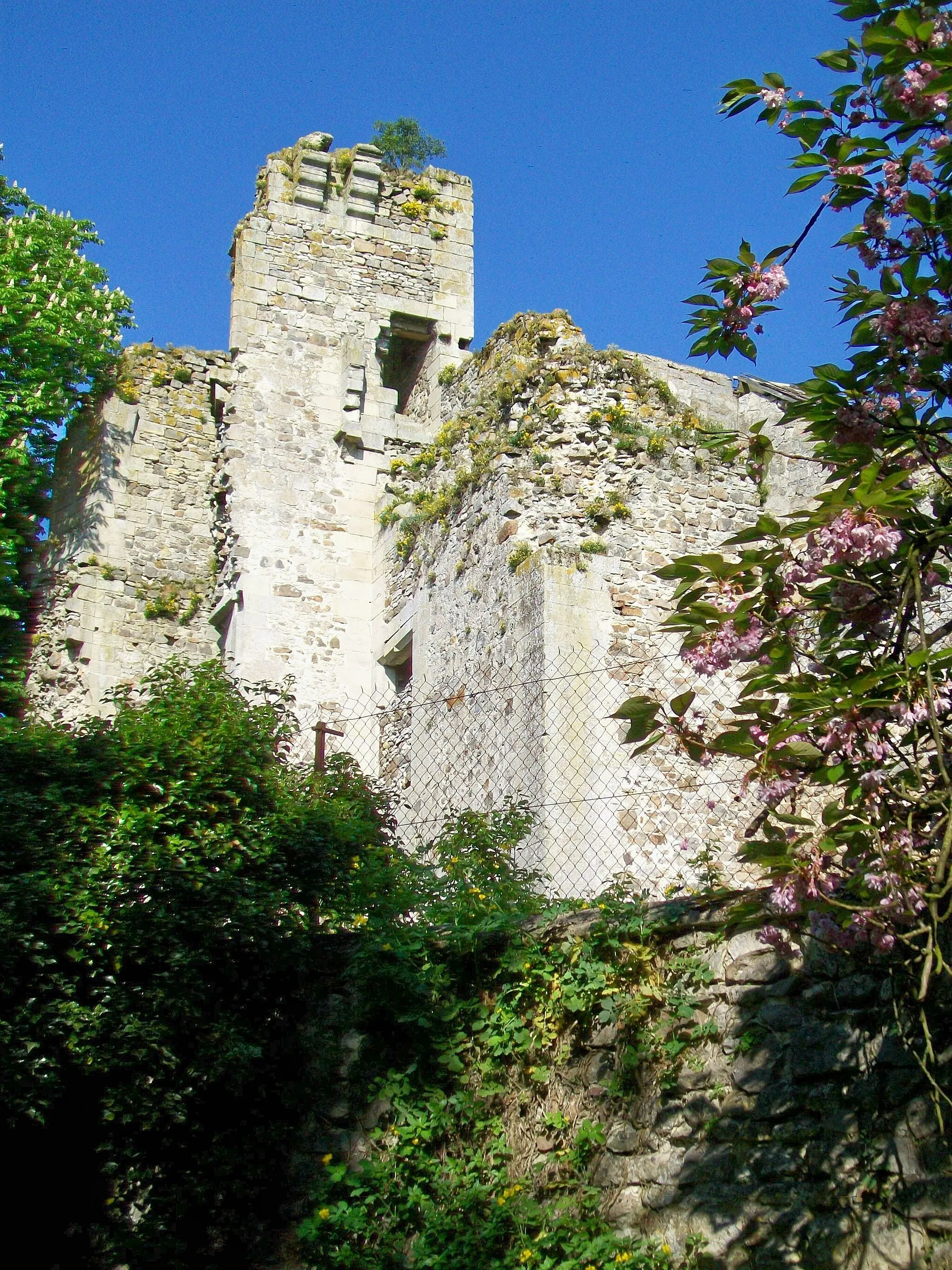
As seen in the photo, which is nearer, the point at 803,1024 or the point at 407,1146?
the point at 803,1024

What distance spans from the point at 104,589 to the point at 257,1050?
939cm

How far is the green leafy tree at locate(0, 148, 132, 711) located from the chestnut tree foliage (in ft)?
38.8

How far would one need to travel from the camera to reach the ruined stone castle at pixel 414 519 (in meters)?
8.85

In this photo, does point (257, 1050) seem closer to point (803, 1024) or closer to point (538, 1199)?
point (538, 1199)

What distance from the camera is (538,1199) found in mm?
5746

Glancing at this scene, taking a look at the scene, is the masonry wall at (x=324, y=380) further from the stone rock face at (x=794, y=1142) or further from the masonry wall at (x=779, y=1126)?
the stone rock face at (x=794, y=1142)

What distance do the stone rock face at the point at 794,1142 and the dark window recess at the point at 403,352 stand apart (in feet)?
31.8

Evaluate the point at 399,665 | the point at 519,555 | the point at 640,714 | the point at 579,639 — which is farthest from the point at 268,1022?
the point at 399,665

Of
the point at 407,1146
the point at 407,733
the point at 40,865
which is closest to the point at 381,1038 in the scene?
the point at 407,1146

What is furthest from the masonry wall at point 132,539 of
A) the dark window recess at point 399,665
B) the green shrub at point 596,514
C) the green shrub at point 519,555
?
the green shrub at point 596,514

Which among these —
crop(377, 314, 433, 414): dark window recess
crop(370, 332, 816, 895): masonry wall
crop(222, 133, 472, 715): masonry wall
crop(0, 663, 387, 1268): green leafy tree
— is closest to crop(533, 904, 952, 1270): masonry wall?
crop(0, 663, 387, 1268): green leafy tree

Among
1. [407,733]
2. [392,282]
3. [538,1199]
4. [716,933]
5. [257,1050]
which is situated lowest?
[538,1199]

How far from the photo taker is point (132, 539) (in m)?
15.2

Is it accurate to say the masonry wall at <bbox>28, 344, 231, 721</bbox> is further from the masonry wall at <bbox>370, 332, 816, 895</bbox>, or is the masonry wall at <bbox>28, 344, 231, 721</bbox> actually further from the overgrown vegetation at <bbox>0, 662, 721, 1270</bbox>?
the overgrown vegetation at <bbox>0, 662, 721, 1270</bbox>
